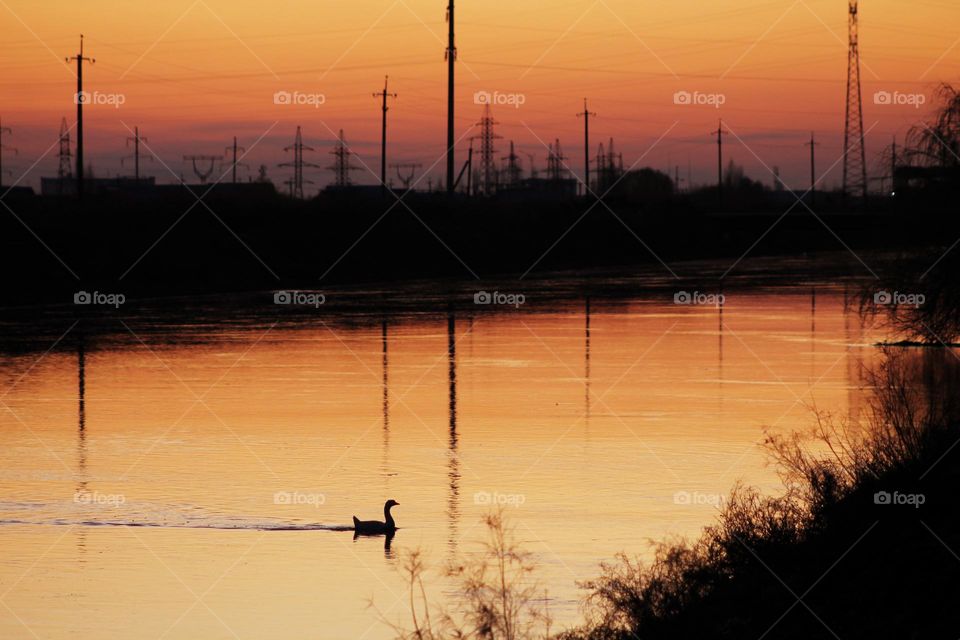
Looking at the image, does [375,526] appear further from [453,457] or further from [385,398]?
[385,398]

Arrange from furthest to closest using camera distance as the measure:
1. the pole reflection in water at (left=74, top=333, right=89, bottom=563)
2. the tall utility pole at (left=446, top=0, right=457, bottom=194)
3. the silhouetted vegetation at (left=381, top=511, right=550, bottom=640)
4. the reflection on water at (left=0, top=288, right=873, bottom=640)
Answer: the tall utility pole at (left=446, top=0, right=457, bottom=194)
the pole reflection in water at (left=74, top=333, right=89, bottom=563)
the reflection on water at (left=0, top=288, right=873, bottom=640)
the silhouetted vegetation at (left=381, top=511, right=550, bottom=640)

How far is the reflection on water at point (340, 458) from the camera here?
43.3 feet

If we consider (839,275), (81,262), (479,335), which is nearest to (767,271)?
(839,275)

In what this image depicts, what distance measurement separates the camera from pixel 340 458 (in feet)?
64.2

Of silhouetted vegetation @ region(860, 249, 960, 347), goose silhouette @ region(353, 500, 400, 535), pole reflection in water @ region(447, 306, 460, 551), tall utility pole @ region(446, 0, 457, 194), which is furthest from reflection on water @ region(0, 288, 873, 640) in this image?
tall utility pole @ region(446, 0, 457, 194)

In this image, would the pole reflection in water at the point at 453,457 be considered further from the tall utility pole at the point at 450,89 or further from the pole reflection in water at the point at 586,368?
the tall utility pole at the point at 450,89

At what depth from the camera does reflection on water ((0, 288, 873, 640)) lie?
43.3 feet

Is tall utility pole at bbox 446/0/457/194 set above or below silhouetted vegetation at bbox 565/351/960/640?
above

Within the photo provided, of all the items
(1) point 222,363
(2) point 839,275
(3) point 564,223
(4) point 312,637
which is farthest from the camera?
(3) point 564,223

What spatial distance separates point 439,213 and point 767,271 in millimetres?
18614

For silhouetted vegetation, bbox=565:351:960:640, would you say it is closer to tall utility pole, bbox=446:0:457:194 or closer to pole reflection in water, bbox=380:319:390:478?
pole reflection in water, bbox=380:319:390:478

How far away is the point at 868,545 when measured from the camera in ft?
44.3

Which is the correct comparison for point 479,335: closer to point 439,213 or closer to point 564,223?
point 439,213

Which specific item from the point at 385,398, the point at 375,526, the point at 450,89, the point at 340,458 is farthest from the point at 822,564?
the point at 450,89
